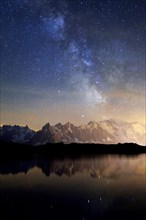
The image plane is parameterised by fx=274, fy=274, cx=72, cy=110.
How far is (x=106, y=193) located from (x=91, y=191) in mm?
3094

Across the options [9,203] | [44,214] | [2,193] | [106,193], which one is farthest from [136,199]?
[2,193]

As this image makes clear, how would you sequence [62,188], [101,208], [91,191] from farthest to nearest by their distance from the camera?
[62,188] < [91,191] < [101,208]

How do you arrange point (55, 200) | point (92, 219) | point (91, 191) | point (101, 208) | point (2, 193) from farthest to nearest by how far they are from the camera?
point (91, 191) < point (2, 193) < point (55, 200) < point (101, 208) < point (92, 219)

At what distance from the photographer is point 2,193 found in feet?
123

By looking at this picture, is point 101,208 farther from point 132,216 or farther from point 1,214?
A: point 1,214

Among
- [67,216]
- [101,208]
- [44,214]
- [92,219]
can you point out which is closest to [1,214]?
[44,214]

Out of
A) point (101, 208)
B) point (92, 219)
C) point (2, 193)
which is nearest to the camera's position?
point (92, 219)

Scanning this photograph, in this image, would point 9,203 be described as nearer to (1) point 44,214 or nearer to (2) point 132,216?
(1) point 44,214

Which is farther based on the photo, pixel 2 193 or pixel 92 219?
pixel 2 193

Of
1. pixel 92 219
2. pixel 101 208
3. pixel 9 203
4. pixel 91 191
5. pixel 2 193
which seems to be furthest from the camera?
pixel 91 191

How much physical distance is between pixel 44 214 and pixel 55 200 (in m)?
7.59

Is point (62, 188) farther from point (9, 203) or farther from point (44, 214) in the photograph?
point (44, 214)

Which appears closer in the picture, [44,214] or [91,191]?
[44,214]

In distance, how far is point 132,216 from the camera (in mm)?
25609
